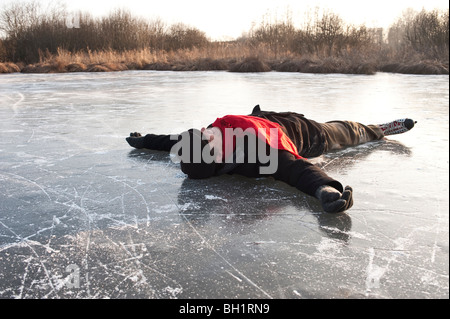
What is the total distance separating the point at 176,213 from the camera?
163 cm

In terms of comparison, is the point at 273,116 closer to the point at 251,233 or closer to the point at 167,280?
the point at 251,233

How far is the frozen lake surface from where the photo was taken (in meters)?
1.10

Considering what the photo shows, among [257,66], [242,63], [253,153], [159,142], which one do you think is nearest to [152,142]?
[159,142]

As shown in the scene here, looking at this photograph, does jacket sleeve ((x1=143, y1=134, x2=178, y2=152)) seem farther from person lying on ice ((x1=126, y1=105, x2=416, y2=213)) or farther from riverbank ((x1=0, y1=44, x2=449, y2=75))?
riverbank ((x1=0, y1=44, x2=449, y2=75))

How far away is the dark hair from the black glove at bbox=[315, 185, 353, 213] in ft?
1.95

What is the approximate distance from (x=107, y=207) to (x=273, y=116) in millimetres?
1109

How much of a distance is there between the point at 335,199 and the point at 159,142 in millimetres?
1457

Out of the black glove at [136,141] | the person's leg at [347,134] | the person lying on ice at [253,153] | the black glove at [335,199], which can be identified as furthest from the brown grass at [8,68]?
the black glove at [335,199]

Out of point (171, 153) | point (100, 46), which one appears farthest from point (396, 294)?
point (100, 46)

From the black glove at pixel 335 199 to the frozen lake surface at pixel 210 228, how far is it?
0.15ft

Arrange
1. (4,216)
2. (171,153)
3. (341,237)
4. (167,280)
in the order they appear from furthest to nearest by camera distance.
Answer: (171,153) < (4,216) < (341,237) < (167,280)

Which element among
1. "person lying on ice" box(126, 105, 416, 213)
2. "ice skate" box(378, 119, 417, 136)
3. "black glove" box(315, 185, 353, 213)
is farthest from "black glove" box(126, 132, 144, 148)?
"ice skate" box(378, 119, 417, 136)

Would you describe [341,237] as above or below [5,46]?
below

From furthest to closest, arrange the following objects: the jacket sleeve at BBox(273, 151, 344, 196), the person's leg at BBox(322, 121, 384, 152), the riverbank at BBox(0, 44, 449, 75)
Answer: the riverbank at BBox(0, 44, 449, 75)
the person's leg at BBox(322, 121, 384, 152)
the jacket sleeve at BBox(273, 151, 344, 196)
